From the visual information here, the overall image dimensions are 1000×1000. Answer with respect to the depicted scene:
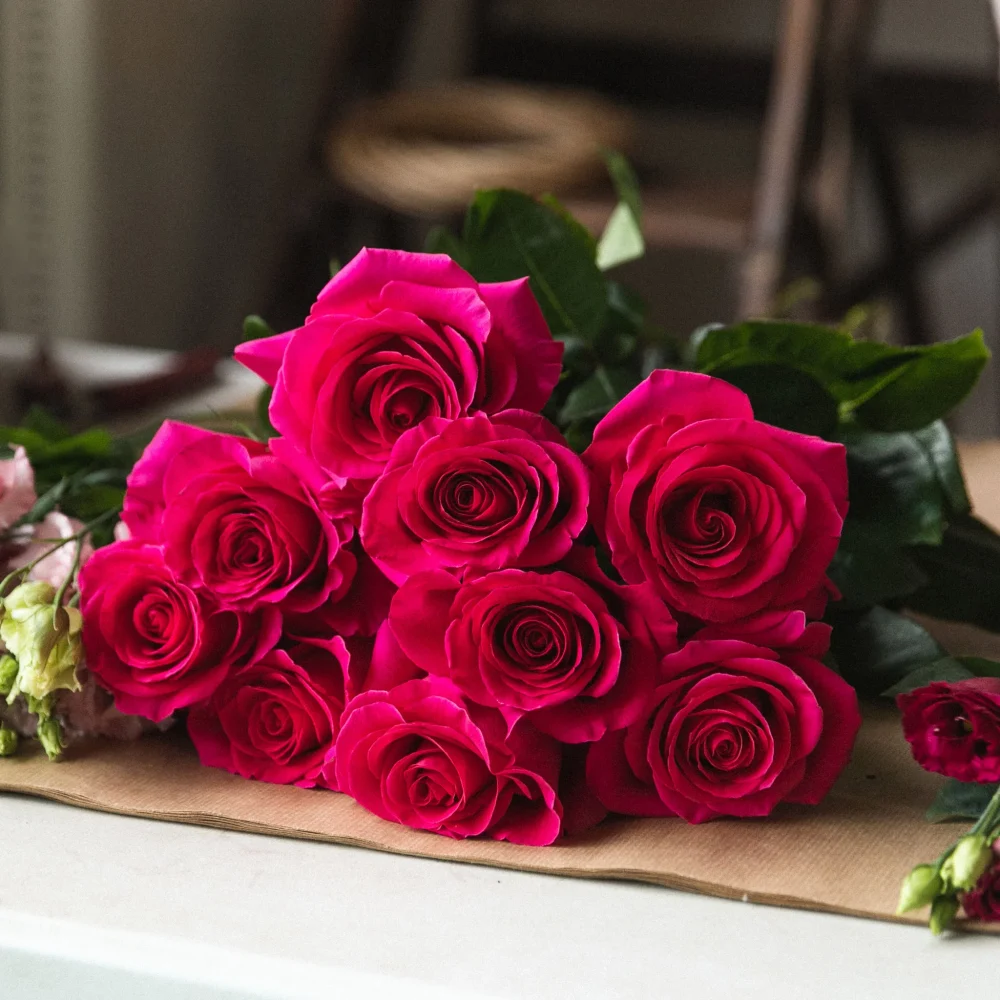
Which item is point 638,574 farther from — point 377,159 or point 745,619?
point 377,159

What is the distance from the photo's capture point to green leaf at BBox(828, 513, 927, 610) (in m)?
0.44

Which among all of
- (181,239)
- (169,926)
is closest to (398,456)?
(169,926)

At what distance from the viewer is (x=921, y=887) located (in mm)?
326

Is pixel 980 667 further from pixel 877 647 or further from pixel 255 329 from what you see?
pixel 255 329

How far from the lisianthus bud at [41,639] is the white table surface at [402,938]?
0.16ft

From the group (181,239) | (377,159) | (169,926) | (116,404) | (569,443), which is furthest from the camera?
(181,239)

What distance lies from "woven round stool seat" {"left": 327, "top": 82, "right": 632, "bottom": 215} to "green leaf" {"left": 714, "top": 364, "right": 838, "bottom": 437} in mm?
1255

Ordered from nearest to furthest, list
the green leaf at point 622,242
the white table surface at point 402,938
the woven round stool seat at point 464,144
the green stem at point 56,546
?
the white table surface at point 402,938 → the green stem at point 56,546 → the green leaf at point 622,242 → the woven round stool seat at point 464,144

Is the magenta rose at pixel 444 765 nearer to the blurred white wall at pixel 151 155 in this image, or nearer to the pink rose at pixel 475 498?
the pink rose at pixel 475 498

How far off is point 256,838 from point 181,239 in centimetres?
182

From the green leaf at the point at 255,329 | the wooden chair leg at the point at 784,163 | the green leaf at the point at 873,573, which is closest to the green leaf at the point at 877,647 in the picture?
the green leaf at the point at 873,573

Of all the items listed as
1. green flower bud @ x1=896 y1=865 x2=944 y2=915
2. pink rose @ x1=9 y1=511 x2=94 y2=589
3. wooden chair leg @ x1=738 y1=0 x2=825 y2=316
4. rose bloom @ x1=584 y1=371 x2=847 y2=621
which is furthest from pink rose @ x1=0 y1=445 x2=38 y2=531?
wooden chair leg @ x1=738 y1=0 x2=825 y2=316

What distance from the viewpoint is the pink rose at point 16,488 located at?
0.46 meters

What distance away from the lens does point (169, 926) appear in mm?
333
